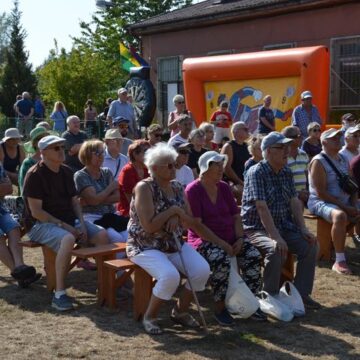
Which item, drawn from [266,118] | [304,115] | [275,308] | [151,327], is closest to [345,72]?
[266,118]

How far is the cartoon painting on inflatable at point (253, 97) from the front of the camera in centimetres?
1313

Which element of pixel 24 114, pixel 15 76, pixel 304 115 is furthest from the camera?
pixel 15 76

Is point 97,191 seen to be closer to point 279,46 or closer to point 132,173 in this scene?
point 132,173

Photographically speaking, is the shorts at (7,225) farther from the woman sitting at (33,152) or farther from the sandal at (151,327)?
the sandal at (151,327)

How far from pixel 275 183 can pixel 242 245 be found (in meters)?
0.66

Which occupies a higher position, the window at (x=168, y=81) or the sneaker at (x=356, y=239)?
the window at (x=168, y=81)

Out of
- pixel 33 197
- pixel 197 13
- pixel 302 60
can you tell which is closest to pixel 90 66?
pixel 197 13

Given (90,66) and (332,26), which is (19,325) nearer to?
(332,26)

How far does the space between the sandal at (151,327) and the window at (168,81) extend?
50.8ft

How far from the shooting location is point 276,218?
222 inches

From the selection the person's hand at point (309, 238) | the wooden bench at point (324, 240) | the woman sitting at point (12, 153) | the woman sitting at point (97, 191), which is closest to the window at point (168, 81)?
the woman sitting at point (12, 153)

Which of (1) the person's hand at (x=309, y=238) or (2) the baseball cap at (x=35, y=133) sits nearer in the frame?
(1) the person's hand at (x=309, y=238)

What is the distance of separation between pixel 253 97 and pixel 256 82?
34cm

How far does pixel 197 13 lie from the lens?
19406 mm
